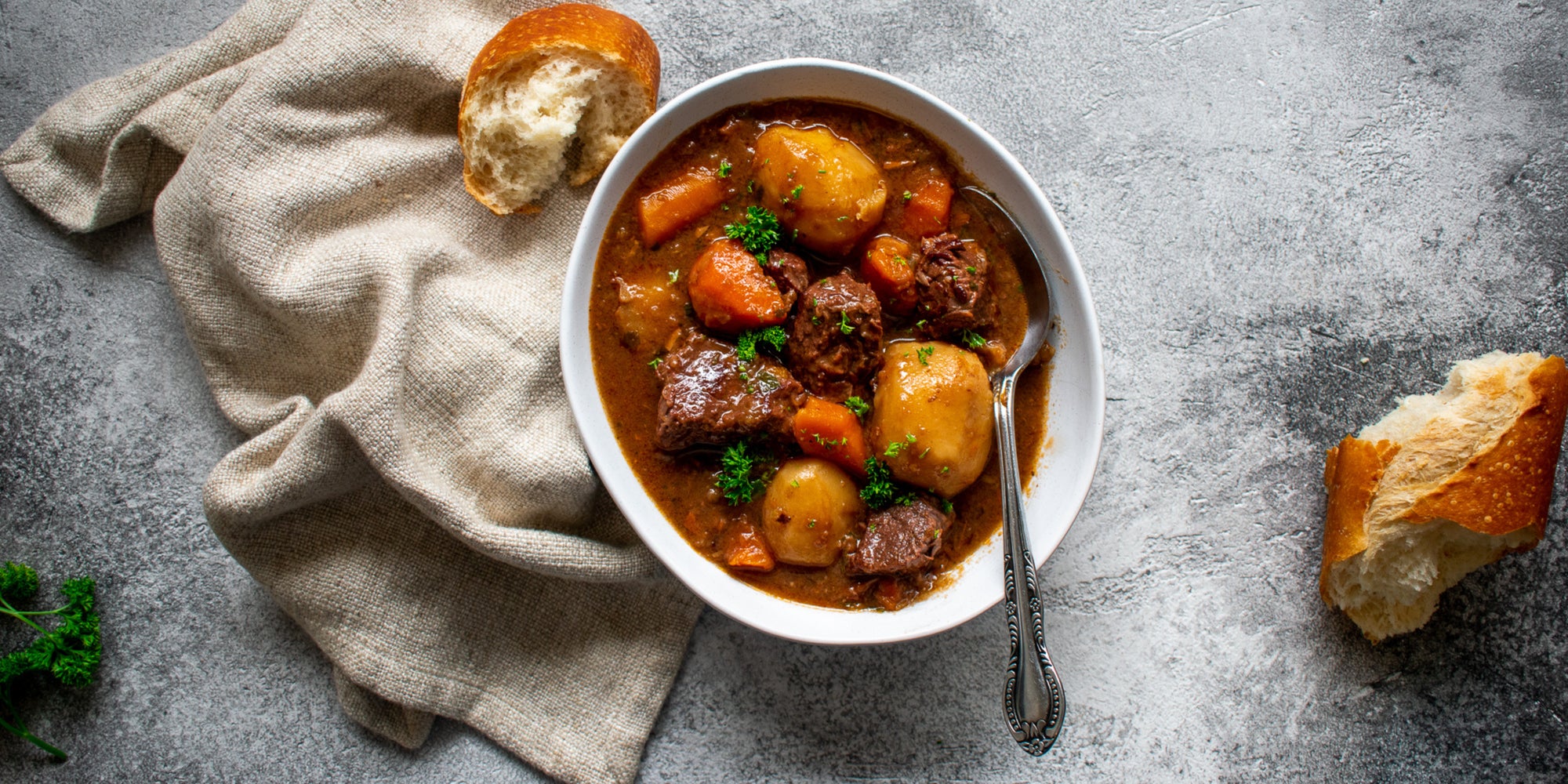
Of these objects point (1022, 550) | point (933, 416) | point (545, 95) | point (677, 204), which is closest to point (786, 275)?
point (677, 204)

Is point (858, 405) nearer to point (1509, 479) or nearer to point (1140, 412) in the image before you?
point (1140, 412)

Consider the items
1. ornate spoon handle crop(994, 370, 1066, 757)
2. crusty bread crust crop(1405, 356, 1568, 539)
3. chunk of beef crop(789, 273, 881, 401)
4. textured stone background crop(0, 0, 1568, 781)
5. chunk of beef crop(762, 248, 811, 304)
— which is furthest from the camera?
textured stone background crop(0, 0, 1568, 781)

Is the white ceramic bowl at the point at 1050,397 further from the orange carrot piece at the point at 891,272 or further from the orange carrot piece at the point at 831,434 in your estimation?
the orange carrot piece at the point at 831,434

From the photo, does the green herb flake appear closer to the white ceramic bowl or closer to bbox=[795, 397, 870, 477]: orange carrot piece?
bbox=[795, 397, 870, 477]: orange carrot piece

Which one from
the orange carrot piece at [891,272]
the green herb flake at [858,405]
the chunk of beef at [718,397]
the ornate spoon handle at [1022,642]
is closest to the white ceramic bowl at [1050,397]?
the ornate spoon handle at [1022,642]

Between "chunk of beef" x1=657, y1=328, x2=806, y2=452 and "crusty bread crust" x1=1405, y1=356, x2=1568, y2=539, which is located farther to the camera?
"crusty bread crust" x1=1405, y1=356, x2=1568, y2=539

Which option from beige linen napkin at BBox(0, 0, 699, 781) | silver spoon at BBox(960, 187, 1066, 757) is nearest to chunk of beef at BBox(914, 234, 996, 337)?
silver spoon at BBox(960, 187, 1066, 757)

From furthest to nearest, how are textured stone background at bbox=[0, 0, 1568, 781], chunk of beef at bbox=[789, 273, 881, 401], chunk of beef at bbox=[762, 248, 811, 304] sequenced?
textured stone background at bbox=[0, 0, 1568, 781], chunk of beef at bbox=[762, 248, 811, 304], chunk of beef at bbox=[789, 273, 881, 401]
